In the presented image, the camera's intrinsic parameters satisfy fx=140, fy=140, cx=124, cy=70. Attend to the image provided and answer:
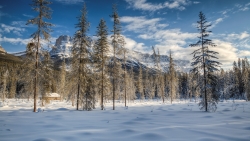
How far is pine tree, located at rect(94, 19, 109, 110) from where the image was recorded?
21.3 meters

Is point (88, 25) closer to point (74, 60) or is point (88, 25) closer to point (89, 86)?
point (74, 60)

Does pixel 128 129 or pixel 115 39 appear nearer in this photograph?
pixel 128 129

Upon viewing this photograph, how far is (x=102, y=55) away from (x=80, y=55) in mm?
3220

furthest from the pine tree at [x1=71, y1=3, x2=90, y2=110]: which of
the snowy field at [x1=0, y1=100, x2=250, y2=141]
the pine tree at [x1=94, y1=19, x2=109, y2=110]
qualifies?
the snowy field at [x1=0, y1=100, x2=250, y2=141]

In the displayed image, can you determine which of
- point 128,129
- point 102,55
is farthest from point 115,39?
point 128,129

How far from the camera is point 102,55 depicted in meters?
21.5

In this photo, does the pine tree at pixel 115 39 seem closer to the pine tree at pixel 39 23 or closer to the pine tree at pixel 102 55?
the pine tree at pixel 102 55

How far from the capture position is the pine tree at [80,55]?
19891mm

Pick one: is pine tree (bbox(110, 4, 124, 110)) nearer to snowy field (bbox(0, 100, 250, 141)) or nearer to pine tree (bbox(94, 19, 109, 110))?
pine tree (bbox(94, 19, 109, 110))

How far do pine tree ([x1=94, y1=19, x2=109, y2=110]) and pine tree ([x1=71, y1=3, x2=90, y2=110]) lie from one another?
1.67 meters

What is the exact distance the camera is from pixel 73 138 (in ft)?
17.9

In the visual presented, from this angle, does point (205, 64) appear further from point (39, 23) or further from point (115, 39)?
point (39, 23)

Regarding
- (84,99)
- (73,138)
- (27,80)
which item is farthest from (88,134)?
(27,80)

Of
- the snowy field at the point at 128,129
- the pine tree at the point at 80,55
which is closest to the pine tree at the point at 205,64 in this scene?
the snowy field at the point at 128,129
